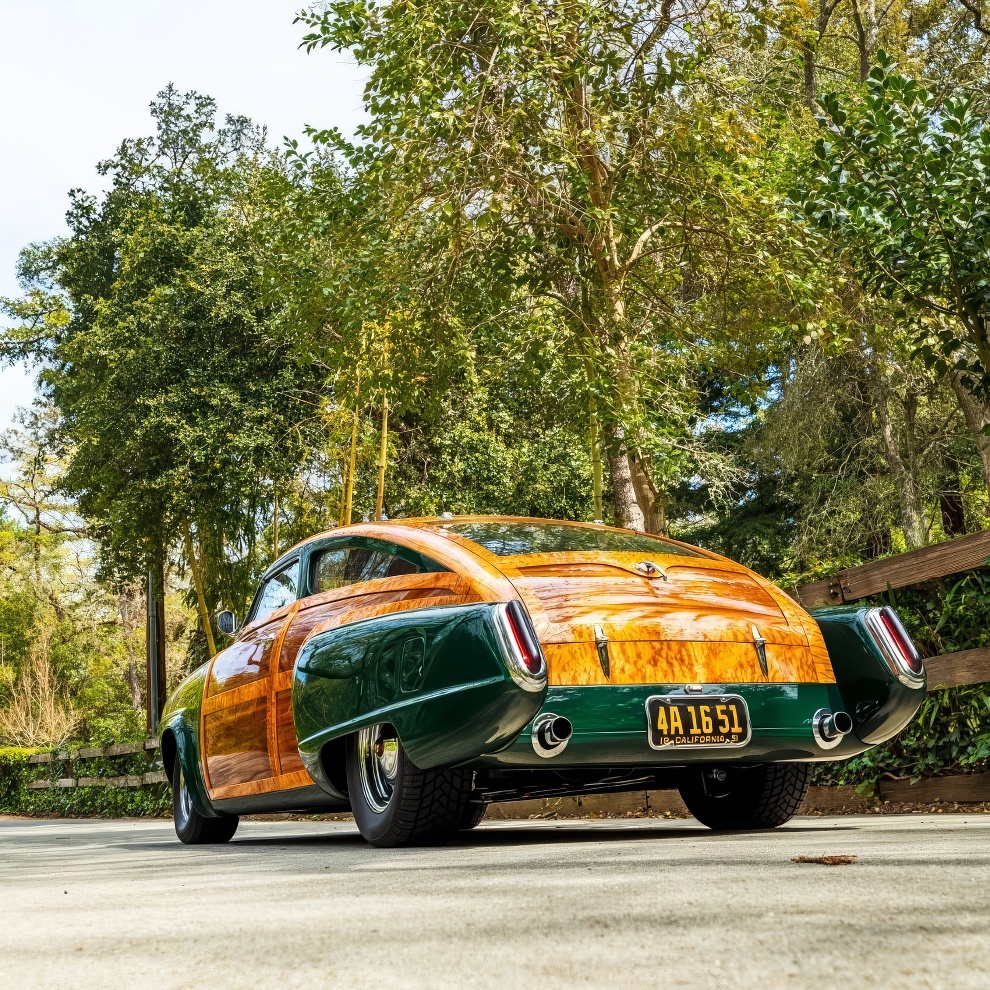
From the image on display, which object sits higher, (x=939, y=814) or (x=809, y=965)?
(x=809, y=965)

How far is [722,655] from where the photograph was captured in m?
5.16

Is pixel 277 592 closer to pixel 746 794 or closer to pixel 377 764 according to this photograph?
pixel 377 764

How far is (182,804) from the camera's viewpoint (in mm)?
7852

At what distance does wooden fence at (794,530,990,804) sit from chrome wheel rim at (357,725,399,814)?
3261 mm

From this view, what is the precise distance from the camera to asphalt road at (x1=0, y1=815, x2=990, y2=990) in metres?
2.08

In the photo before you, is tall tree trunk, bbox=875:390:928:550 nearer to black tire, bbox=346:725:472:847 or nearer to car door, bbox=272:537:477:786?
car door, bbox=272:537:477:786

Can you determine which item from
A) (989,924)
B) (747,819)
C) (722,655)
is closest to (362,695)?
(722,655)

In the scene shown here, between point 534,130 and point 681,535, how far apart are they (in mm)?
21121

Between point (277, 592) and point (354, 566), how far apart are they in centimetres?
101

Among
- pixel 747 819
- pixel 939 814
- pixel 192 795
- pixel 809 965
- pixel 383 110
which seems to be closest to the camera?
pixel 809 965

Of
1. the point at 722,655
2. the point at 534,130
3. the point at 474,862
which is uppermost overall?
the point at 534,130

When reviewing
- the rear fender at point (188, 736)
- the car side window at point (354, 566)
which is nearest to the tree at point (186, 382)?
the rear fender at point (188, 736)

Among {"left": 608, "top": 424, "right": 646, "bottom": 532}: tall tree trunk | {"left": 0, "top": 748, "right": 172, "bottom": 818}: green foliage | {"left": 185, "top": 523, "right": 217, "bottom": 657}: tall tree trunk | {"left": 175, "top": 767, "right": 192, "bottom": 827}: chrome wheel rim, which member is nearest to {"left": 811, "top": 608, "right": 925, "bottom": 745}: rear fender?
{"left": 175, "top": 767, "right": 192, "bottom": 827}: chrome wheel rim

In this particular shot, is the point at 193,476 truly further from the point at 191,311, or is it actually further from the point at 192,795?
the point at 192,795
